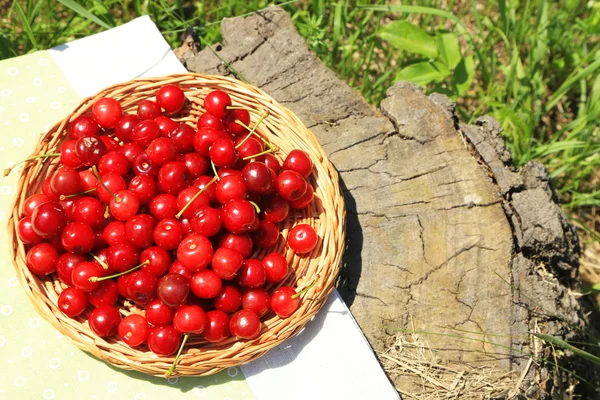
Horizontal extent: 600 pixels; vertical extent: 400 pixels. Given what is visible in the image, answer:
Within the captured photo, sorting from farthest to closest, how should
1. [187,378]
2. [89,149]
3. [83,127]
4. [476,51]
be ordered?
[476,51] < [83,127] < [89,149] < [187,378]

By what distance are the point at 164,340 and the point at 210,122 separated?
109 cm

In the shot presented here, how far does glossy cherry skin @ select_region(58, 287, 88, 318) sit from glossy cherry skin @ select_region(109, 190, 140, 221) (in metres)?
0.38

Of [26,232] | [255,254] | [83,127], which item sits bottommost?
[255,254]

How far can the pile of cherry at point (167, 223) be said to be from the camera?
7.63 feet

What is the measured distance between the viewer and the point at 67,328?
231 cm

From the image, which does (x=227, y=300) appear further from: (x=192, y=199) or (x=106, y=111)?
(x=106, y=111)

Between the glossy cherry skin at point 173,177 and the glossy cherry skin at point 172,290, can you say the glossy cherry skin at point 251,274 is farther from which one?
the glossy cherry skin at point 173,177

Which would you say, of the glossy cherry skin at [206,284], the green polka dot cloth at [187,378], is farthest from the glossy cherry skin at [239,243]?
the green polka dot cloth at [187,378]

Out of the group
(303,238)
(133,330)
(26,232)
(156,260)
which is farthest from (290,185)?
(26,232)

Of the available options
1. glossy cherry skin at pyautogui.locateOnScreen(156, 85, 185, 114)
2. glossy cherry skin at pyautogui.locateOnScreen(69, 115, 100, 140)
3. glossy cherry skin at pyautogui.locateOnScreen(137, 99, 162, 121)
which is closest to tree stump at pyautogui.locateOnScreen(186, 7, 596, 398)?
glossy cherry skin at pyautogui.locateOnScreen(156, 85, 185, 114)

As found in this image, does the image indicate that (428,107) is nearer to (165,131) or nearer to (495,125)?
(495,125)

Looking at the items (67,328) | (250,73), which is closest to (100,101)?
(250,73)

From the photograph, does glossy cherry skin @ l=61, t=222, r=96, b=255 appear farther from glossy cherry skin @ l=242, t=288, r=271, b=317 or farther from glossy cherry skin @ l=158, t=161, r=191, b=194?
glossy cherry skin @ l=242, t=288, r=271, b=317

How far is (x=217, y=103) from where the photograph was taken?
2682mm
